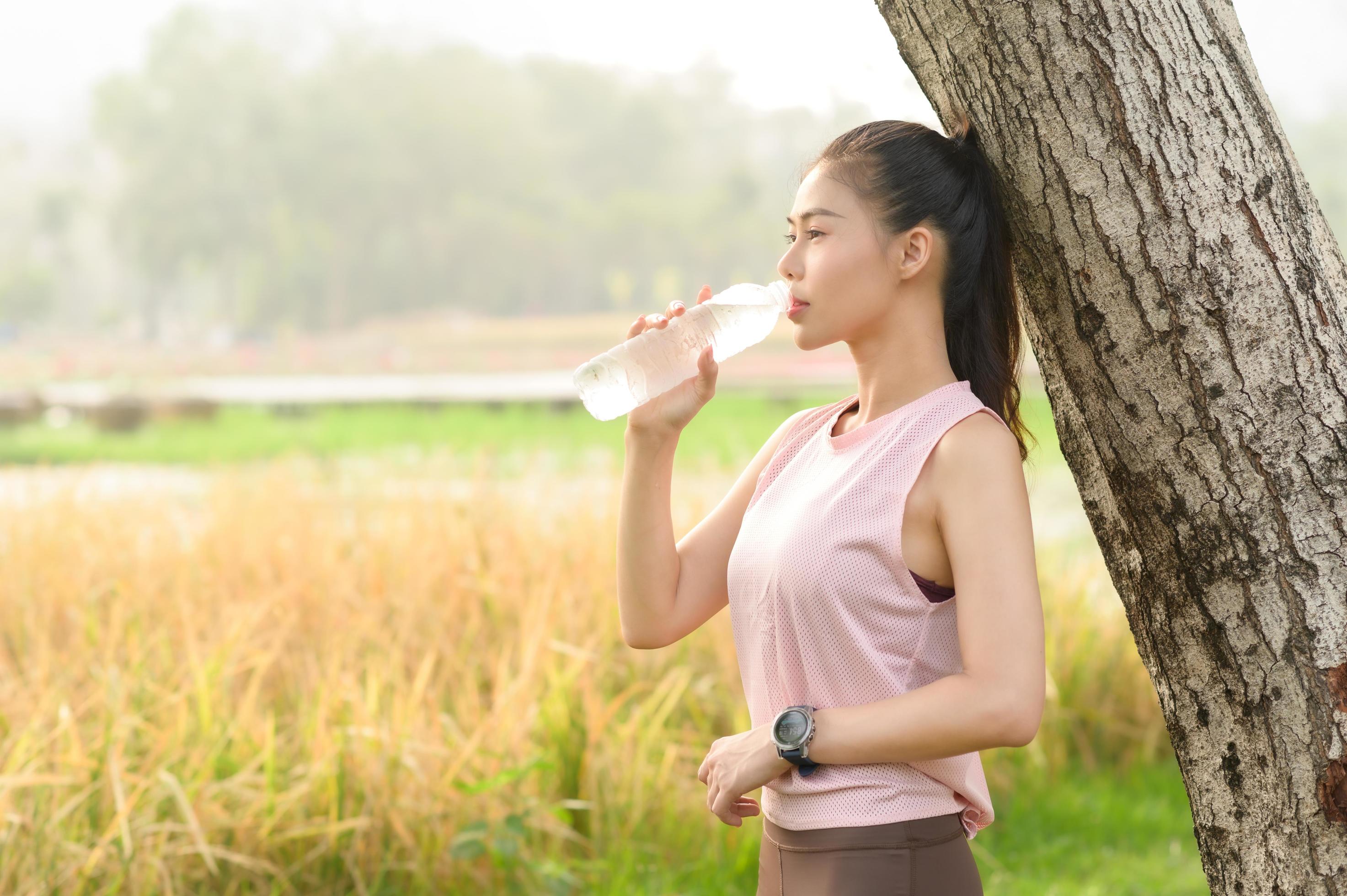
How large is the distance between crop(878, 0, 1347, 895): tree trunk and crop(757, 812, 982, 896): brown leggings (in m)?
0.43

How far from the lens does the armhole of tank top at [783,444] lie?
64.4 inches

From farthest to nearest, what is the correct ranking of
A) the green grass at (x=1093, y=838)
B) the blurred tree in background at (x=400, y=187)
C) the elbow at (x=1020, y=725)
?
1. the blurred tree in background at (x=400, y=187)
2. the green grass at (x=1093, y=838)
3. the elbow at (x=1020, y=725)

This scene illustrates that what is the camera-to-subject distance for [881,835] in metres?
1.41

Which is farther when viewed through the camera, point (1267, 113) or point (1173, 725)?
point (1173, 725)

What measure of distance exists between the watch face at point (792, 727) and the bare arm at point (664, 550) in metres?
0.26

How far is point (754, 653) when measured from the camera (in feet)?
4.94

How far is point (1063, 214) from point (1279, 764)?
78 cm

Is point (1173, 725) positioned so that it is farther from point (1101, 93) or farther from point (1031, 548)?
point (1101, 93)

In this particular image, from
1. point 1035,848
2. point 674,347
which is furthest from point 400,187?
point 674,347

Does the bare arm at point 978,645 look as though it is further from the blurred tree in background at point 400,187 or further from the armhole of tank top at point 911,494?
the blurred tree in background at point 400,187

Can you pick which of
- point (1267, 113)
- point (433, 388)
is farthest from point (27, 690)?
point (433, 388)

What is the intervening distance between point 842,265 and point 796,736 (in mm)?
598

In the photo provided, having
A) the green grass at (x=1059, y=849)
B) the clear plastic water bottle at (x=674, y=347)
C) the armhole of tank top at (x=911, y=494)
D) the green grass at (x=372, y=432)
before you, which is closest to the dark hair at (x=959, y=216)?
the armhole of tank top at (x=911, y=494)

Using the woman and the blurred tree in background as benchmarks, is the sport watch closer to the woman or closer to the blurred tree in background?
the woman
